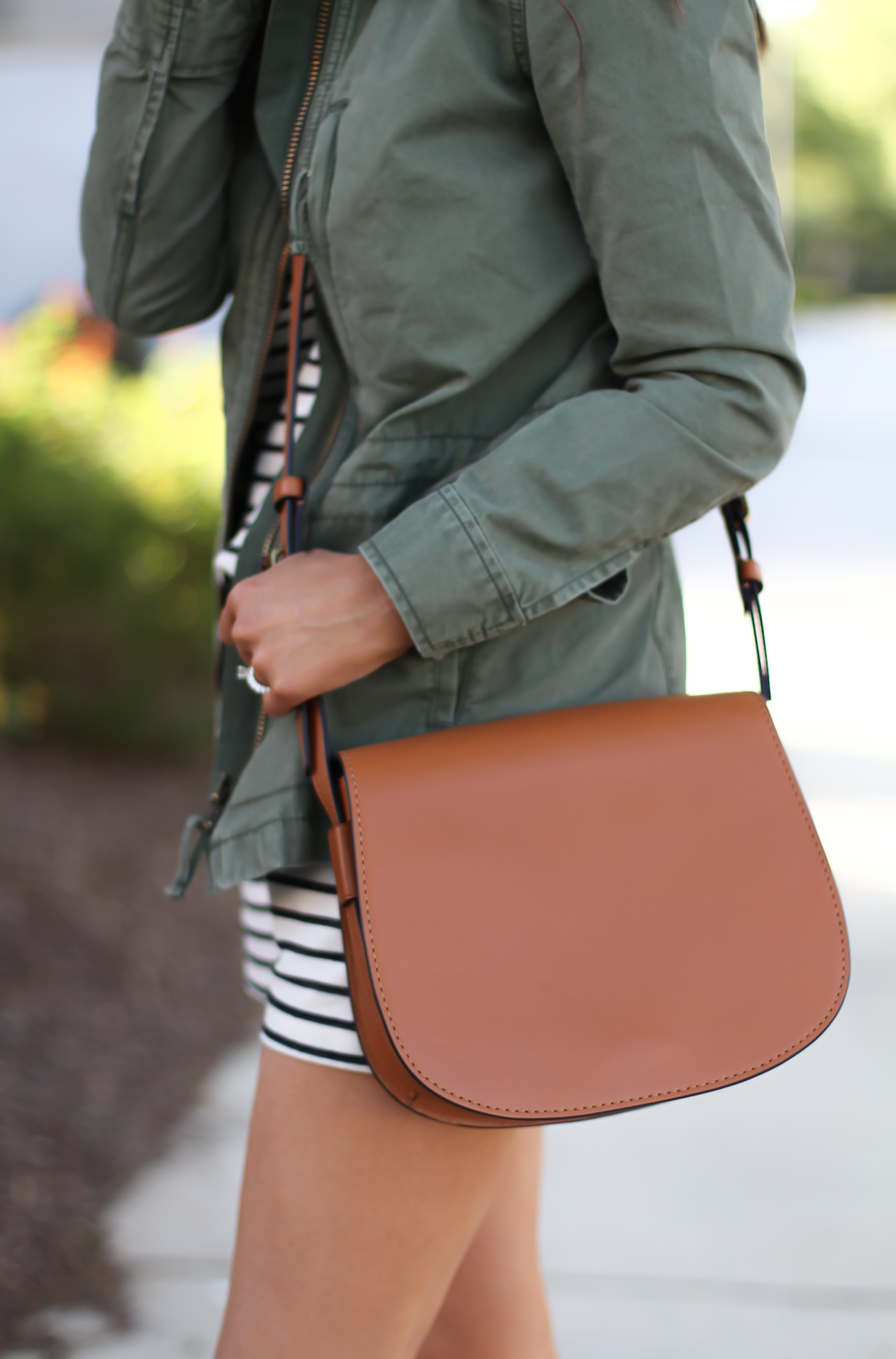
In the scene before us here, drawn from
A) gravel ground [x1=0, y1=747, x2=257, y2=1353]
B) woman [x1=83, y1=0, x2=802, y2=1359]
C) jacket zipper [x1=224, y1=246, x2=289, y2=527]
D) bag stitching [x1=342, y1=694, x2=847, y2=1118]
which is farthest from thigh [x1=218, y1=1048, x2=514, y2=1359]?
gravel ground [x1=0, y1=747, x2=257, y2=1353]

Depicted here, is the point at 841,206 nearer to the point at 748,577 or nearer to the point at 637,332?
the point at 748,577

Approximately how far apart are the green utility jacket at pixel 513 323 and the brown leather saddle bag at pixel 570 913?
81 mm

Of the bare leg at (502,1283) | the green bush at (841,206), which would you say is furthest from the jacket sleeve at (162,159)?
the green bush at (841,206)

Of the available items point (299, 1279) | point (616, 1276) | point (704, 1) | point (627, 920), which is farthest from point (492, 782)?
point (616, 1276)

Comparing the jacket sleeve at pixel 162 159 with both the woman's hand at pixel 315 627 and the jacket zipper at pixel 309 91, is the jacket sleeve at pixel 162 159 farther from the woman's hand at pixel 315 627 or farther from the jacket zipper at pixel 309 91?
the woman's hand at pixel 315 627

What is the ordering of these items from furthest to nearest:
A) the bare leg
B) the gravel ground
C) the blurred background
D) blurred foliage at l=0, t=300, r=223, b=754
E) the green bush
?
1. the green bush
2. blurred foliage at l=0, t=300, r=223, b=754
3. the gravel ground
4. the blurred background
5. the bare leg

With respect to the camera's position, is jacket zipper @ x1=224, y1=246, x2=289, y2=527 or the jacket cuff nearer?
the jacket cuff

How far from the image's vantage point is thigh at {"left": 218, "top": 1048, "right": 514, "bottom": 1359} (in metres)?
1.09

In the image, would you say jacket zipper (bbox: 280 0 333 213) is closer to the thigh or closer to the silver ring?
the silver ring

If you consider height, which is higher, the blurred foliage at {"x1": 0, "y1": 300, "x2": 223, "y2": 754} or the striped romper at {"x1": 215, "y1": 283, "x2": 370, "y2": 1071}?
the striped romper at {"x1": 215, "y1": 283, "x2": 370, "y2": 1071}

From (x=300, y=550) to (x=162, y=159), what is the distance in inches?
21.1

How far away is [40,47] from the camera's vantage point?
918cm

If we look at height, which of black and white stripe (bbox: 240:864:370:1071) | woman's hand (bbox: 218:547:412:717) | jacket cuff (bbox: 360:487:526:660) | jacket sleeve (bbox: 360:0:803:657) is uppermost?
jacket sleeve (bbox: 360:0:803:657)

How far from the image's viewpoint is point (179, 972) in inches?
141
